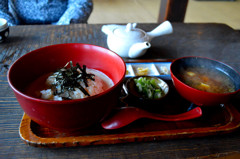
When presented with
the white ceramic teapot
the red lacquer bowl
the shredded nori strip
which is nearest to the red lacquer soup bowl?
the shredded nori strip

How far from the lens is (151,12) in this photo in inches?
207

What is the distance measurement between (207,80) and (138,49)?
1.40 ft

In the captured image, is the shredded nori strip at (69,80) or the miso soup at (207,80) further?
the miso soup at (207,80)

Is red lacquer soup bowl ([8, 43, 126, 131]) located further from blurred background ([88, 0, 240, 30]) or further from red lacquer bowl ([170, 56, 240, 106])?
blurred background ([88, 0, 240, 30])

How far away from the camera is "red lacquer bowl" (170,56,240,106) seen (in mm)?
692

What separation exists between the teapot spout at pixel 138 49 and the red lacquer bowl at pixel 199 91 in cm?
25

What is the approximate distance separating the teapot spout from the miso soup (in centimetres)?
29

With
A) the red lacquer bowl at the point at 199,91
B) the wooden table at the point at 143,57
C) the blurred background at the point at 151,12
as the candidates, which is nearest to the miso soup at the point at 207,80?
the red lacquer bowl at the point at 199,91

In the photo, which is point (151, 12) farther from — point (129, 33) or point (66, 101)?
point (66, 101)

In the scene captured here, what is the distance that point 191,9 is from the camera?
18.9 feet

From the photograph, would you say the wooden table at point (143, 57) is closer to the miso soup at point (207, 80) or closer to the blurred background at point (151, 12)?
the miso soup at point (207, 80)

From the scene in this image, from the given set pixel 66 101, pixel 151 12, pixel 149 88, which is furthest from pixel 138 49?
pixel 151 12

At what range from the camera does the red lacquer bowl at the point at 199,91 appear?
2.27ft

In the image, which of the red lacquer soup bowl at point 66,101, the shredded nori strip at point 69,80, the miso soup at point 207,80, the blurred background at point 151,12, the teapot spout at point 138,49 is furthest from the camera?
the blurred background at point 151,12
